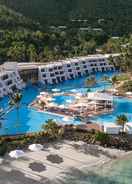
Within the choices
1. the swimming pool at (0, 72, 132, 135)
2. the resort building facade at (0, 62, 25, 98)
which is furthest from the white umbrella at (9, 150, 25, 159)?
the resort building facade at (0, 62, 25, 98)

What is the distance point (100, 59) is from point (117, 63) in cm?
417

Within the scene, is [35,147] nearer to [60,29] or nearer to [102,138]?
[102,138]

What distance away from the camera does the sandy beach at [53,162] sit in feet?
130

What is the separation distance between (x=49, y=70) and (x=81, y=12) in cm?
4293

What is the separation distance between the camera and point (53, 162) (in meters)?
42.5

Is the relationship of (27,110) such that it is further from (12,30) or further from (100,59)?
(12,30)

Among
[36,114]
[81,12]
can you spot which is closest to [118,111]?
[36,114]

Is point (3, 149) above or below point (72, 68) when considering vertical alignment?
below

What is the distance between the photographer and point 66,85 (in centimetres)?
7525

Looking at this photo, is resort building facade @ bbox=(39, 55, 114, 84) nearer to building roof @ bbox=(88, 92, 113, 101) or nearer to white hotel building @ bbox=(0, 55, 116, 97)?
white hotel building @ bbox=(0, 55, 116, 97)

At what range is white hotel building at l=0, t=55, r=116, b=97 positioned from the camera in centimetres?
7031

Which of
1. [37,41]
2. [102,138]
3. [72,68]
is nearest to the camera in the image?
Answer: [102,138]

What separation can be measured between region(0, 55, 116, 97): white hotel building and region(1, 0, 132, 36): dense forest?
22967 millimetres

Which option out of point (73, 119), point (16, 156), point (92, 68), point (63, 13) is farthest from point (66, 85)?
point (63, 13)
